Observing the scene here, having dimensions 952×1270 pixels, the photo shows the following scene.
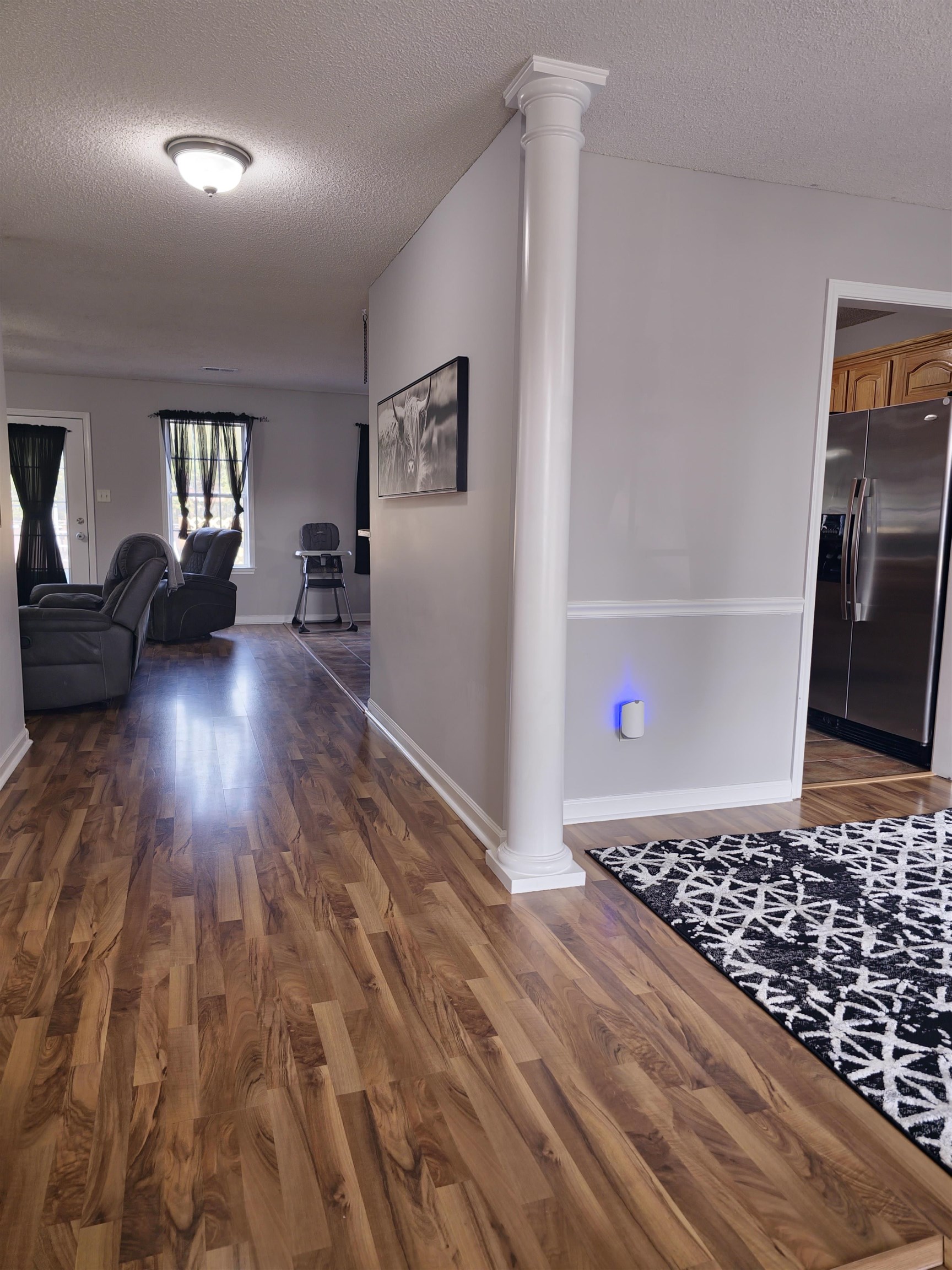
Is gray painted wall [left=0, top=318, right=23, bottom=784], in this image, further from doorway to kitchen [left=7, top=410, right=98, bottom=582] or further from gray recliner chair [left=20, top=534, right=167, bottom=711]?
doorway to kitchen [left=7, top=410, right=98, bottom=582]

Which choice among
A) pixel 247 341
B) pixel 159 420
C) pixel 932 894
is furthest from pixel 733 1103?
pixel 159 420

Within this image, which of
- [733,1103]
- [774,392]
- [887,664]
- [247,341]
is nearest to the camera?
[733,1103]

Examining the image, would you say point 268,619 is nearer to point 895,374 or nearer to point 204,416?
point 204,416

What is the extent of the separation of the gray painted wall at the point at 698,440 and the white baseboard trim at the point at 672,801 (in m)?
0.02

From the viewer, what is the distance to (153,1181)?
1.49 metres

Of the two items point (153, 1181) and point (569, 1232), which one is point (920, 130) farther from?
point (153, 1181)

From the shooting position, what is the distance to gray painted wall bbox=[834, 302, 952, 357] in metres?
4.61

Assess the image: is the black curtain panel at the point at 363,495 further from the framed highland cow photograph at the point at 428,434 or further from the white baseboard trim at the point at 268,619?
the framed highland cow photograph at the point at 428,434

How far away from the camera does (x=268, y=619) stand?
30.4ft

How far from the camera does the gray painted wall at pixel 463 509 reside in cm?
297

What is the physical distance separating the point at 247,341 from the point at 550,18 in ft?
15.6

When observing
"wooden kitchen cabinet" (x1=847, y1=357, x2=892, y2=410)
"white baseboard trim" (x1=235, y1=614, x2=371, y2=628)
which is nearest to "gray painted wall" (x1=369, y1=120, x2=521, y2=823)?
"wooden kitchen cabinet" (x1=847, y1=357, x2=892, y2=410)

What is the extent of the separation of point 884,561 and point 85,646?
451 cm

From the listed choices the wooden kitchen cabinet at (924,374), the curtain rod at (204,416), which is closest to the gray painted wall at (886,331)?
the wooden kitchen cabinet at (924,374)
